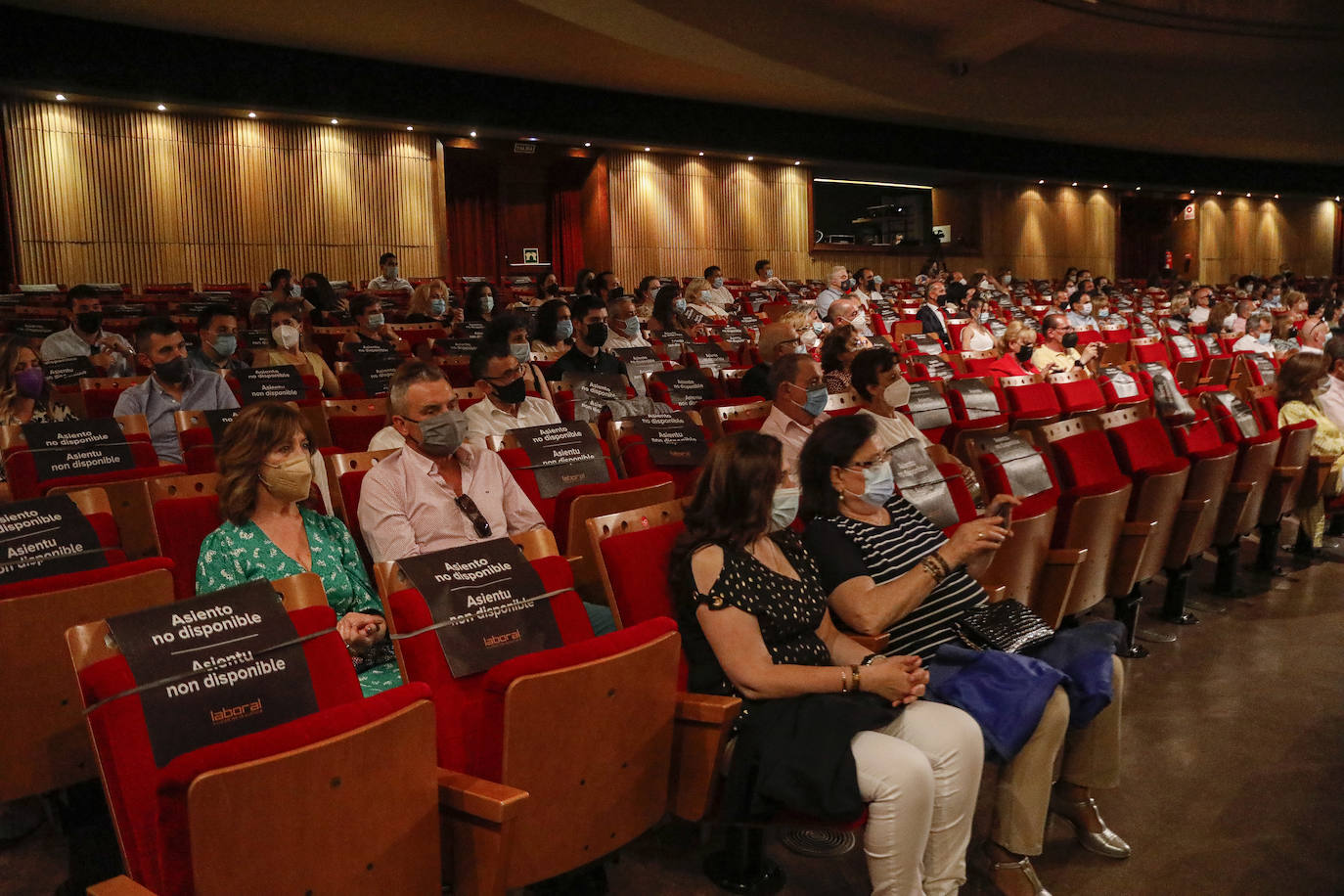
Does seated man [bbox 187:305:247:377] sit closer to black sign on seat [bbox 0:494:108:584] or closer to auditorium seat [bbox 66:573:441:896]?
black sign on seat [bbox 0:494:108:584]

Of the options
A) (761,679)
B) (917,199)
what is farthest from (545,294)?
(917,199)

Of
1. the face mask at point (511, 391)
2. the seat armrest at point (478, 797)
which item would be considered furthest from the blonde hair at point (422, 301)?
the seat armrest at point (478, 797)

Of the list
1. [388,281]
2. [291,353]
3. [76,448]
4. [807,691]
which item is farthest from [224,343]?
[388,281]

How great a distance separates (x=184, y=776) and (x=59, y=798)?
4.27 feet

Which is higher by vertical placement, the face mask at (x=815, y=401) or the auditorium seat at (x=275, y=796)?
the face mask at (x=815, y=401)

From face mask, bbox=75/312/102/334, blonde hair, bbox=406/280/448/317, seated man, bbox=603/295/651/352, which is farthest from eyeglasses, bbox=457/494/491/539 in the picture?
blonde hair, bbox=406/280/448/317

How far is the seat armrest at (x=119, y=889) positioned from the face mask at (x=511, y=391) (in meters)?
2.77

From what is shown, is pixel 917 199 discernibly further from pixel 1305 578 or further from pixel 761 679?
pixel 761 679

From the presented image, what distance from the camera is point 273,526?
8.23ft

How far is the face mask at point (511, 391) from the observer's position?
405 cm

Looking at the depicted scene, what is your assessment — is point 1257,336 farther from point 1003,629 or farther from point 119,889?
point 119,889

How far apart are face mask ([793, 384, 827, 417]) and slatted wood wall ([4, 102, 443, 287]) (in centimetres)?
1120

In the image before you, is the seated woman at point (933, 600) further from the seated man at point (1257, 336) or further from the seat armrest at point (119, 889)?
the seated man at point (1257, 336)

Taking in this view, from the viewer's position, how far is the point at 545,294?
10969 mm
